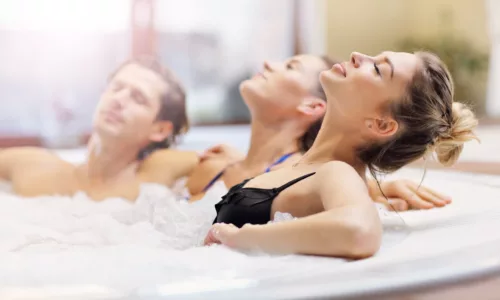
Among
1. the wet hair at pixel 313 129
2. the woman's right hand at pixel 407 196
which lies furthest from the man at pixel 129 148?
the woman's right hand at pixel 407 196

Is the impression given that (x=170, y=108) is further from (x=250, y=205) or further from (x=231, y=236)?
(x=231, y=236)

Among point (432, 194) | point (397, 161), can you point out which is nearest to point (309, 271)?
point (397, 161)

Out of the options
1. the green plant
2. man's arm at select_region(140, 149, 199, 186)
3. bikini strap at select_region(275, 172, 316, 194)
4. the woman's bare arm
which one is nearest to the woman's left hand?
the woman's bare arm

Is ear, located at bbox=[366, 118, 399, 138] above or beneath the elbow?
above

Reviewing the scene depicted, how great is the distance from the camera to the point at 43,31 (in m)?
3.36

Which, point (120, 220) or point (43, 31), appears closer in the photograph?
point (120, 220)

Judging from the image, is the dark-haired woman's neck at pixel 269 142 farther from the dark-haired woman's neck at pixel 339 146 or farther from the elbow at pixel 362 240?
the elbow at pixel 362 240

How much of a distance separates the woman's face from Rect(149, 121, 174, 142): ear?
→ 92cm

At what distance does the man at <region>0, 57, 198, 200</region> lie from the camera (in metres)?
1.84

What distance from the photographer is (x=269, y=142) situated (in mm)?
1538

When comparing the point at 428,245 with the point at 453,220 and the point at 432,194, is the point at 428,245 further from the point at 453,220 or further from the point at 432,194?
the point at 432,194

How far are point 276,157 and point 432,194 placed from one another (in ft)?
1.27

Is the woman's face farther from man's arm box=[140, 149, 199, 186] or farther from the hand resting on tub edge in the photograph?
man's arm box=[140, 149, 199, 186]

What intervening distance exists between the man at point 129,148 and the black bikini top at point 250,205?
728 mm
